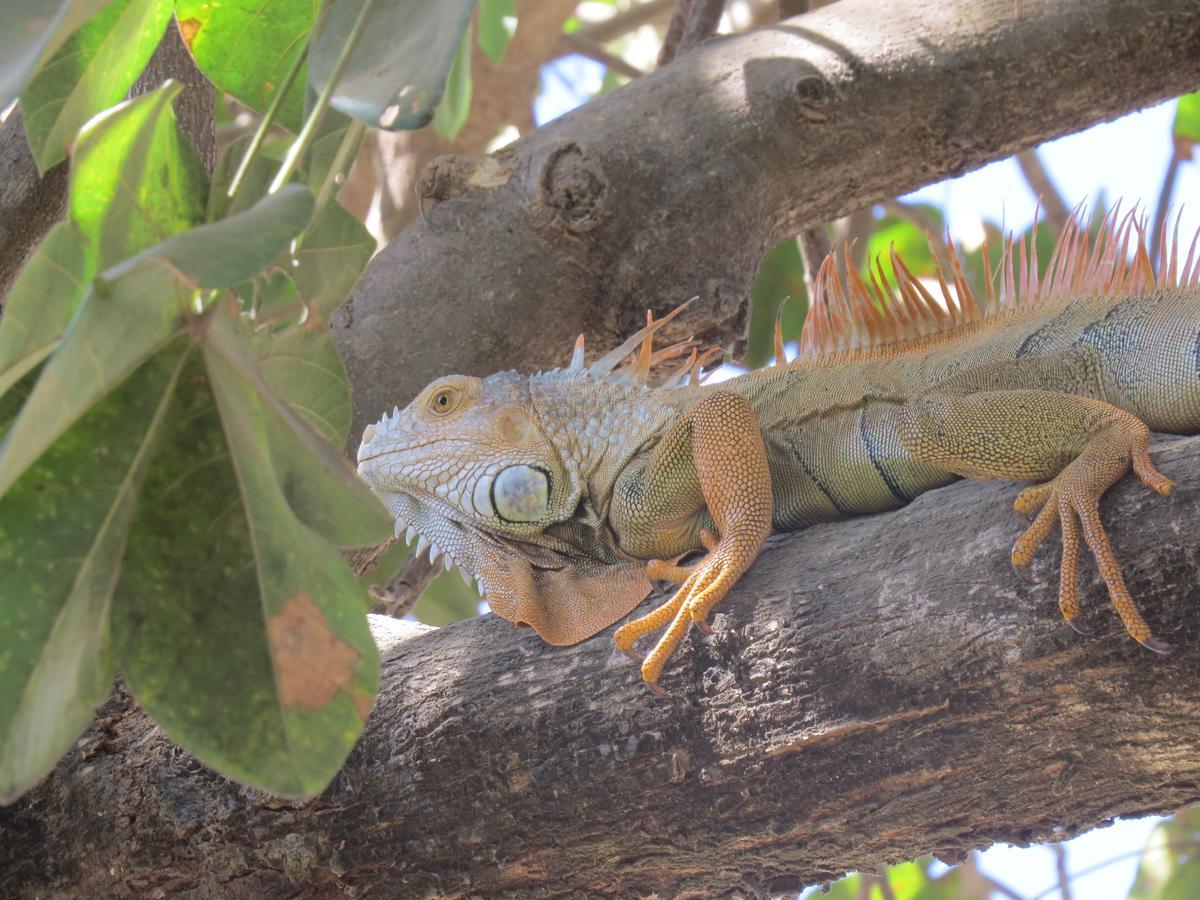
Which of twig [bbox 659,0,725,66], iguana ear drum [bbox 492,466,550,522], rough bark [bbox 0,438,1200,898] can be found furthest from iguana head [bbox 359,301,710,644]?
twig [bbox 659,0,725,66]

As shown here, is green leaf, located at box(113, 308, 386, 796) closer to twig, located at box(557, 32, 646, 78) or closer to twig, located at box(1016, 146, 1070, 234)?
twig, located at box(557, 32, 646, 78)

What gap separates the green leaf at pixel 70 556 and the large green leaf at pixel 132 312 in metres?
0.13

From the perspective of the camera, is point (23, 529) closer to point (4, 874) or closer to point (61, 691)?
point (61, 691)

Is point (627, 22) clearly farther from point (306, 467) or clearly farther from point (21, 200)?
point (306, 467)

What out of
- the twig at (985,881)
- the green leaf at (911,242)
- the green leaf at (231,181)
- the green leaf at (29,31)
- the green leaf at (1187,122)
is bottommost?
the twig at (985,881)

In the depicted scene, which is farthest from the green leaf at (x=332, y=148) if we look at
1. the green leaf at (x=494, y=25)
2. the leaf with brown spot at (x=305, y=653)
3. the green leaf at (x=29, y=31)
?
the green leaf at (x=494, y=25)

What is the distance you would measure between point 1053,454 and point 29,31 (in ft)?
5.73

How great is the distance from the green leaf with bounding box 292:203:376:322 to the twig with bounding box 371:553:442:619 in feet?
4.84

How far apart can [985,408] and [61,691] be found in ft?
5.57

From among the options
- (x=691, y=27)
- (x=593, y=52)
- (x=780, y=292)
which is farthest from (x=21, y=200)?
(x=593, y=52)

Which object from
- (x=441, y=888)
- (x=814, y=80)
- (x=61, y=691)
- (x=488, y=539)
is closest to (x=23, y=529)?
(x=61, y=691)

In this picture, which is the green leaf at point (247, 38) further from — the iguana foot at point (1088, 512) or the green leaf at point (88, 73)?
the iguana foot at point (1088, 512)

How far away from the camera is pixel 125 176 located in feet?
4.97

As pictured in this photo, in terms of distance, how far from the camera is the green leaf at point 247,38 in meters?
2.20
